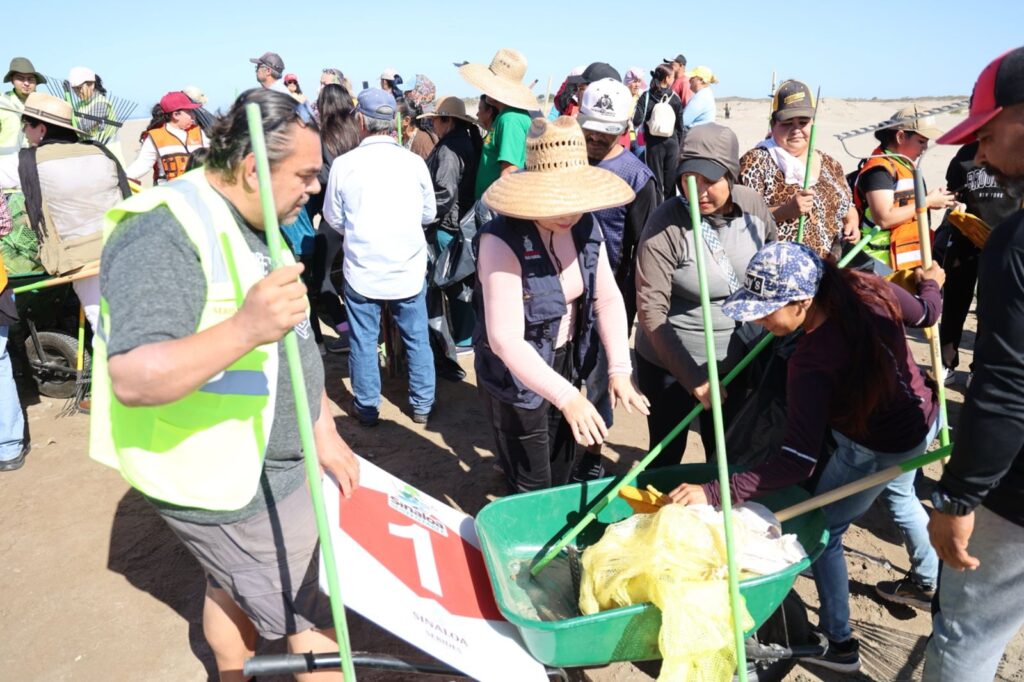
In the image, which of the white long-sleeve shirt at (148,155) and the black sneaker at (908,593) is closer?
the black sneaker at (908,593)

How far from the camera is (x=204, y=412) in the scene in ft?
5.77

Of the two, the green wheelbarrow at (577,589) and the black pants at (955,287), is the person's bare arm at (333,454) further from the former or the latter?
the black pants at (955,287)

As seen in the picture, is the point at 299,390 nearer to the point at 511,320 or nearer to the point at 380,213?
the point at 511,320

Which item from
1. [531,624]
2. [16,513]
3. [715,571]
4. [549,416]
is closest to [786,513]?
[715,571]

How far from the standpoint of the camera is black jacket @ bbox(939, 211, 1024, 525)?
162 centimetres

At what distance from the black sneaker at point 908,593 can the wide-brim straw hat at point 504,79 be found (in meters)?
3.53

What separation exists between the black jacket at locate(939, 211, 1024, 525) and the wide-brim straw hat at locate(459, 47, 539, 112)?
3.59 m

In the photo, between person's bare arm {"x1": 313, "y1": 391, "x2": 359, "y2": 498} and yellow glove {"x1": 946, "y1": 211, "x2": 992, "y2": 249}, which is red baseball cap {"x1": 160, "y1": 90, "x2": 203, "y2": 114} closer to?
person's bare arm {"x1": 313, "y1": 391, "x2": 359, "y2": 498}

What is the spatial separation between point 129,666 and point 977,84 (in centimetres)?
361

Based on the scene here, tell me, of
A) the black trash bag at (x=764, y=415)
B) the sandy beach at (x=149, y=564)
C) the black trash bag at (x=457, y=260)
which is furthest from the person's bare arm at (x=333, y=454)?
the black trash bag at (x=457, y=260)

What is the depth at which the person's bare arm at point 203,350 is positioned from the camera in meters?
1.48

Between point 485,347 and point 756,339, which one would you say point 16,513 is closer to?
point 485,347

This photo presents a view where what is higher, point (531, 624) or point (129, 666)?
point (531, 624)

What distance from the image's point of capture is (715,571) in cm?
209
